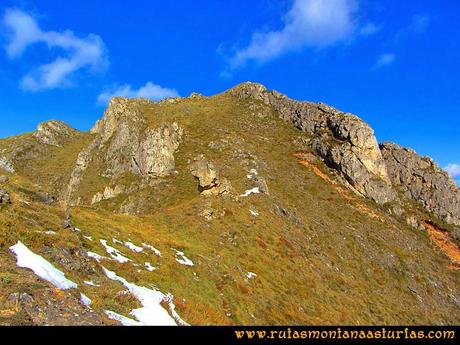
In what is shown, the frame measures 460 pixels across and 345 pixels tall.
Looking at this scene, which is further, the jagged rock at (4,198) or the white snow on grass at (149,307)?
the jagged rock at (4,198)

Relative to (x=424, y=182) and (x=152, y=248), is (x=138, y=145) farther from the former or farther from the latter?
(x=424, y=182)

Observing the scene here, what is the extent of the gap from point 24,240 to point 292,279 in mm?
31498

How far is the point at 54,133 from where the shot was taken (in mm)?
161250

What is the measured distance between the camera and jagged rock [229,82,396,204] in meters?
92.4

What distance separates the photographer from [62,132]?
165m

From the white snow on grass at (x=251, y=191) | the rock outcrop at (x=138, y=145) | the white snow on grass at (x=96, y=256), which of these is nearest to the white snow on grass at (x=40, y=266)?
the white snow on grass at (x=96, y=256)

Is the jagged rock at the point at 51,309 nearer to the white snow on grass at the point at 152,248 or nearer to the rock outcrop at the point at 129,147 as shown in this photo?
the white snow on grass at the point at 152,248

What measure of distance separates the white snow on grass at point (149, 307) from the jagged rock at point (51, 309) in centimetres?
377

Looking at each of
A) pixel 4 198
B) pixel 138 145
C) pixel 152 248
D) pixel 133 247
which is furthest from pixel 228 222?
pixel 138 145

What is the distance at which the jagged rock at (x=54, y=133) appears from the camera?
157 meters

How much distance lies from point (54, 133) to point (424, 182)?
138730 mm

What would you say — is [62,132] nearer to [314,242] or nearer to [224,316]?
[314,242]
